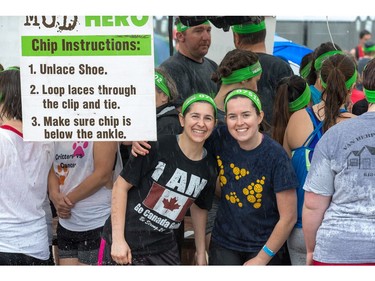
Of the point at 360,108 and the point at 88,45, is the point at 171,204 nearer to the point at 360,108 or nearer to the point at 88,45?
the point at 88,45

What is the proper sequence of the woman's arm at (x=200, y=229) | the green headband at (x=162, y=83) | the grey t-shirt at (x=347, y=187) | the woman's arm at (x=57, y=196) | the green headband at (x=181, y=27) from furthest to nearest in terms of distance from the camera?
the green headband at (x=181, y=27)
the green headband at (x=162, y=83)
the woman's arm at (x=57, y=196)
the woman's arm at (x=200, y=229)
the grey t-shirt at (x=347, y=187)

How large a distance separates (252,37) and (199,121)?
1.55 m

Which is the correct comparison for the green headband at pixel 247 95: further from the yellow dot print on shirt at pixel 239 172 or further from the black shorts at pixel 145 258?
the black shorts at pixel 145 258

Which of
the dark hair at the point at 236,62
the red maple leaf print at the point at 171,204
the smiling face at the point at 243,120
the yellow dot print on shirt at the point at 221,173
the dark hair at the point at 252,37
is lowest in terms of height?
the red maple leaf print at the point at 171,204

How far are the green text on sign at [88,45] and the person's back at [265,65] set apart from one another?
1647 millimetres

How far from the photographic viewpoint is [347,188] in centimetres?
369

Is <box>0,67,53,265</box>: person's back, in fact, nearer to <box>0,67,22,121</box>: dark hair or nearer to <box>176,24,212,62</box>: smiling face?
<box>0,67,22,121</box>: dark hair

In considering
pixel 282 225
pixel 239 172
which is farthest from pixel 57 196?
pixel 282 225

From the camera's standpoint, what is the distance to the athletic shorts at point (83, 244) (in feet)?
15.4

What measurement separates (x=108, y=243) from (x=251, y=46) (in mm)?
1969

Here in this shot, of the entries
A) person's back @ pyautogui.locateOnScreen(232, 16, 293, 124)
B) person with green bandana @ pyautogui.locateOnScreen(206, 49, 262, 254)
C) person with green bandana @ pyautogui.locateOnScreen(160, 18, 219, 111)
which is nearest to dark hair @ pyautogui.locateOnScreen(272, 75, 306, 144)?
person with green bandana @ pyautogui.locateOnScreen(206, 49, 262, 254)

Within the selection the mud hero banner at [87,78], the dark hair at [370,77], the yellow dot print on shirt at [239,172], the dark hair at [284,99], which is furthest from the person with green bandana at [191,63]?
the dark hair at [370,77]

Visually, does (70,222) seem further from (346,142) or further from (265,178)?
(346,142)

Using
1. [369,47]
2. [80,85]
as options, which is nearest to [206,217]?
[80,85]
